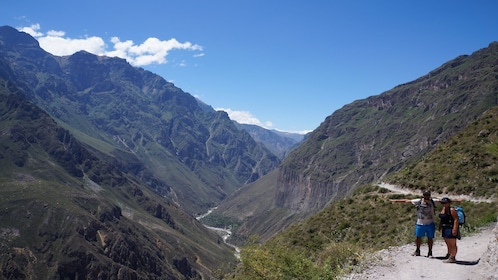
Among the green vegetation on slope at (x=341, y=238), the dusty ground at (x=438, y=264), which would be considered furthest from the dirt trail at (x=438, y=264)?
the green vegetation on slope at (x=341, y=238)

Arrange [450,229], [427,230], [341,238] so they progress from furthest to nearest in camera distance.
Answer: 1. [341,238]
2. [427,230]
3. [450,229]

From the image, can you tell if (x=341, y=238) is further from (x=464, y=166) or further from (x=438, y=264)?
(x=438, y=264)

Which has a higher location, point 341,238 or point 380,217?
point 380,217

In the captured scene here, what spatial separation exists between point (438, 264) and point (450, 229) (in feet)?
5.27

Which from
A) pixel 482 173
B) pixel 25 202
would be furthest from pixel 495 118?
pixel 25 202

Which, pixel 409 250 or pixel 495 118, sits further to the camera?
pixel 495 118

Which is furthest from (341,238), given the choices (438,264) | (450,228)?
(450,228)

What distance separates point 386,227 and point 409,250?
15.0 m

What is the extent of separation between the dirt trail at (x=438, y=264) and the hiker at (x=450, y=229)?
44 centimetres

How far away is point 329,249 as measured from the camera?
20.1 meters

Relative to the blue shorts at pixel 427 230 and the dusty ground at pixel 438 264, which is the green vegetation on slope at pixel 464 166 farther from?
the blue shorts at pixel 427 230

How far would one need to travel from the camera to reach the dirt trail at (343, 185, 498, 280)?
1396 centimetres

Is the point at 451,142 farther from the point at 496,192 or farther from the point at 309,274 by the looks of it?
the point at 309,274

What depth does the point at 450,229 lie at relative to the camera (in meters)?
16.5
